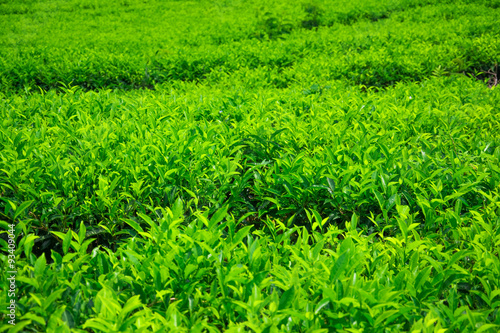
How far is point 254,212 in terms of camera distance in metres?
1.92

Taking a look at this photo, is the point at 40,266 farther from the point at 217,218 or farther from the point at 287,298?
the point at 287,298

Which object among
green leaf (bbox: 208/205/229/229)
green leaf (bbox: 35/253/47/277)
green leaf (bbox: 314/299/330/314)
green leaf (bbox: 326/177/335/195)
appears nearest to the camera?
green leaf (bbox: 314/299/330/314)

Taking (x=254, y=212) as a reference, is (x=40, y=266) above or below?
above

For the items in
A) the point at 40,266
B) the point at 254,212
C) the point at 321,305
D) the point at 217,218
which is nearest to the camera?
the point at 321,305

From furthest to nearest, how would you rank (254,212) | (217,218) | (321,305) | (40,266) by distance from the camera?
(254,212), (217,218), (40,266), (321,305)

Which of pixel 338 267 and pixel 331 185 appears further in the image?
pixel 331 185

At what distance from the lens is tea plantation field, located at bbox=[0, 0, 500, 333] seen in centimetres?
125

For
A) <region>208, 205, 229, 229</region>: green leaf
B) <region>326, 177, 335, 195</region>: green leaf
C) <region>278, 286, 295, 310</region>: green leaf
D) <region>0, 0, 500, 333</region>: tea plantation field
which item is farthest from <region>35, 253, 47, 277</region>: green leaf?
<region>326, 177, 335, 195</region>: green leaf

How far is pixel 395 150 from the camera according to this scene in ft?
7.91

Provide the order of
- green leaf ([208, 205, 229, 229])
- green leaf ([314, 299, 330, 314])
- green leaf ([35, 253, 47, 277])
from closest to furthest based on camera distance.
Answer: green leaf ([314, 299, 330, 314]) < green leaf ([35, 253, 47, 277]) < green leaf ([208, 205, 229, 229])

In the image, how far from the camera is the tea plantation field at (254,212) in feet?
4.09

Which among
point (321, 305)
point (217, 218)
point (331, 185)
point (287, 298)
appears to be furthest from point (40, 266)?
point (331, 185)

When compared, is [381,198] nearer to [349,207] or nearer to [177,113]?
[349,207]

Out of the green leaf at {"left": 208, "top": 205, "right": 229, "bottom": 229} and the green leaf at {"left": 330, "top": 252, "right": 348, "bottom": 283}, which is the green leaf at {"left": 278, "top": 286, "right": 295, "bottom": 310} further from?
the green leaf at {"left": 208, "top": 205, "right": 229, "bottom": 229}
